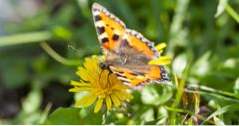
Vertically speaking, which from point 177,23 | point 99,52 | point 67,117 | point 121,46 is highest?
point 177,23

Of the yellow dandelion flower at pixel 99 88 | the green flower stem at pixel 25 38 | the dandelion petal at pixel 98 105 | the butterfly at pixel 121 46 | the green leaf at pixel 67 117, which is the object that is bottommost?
the green leaf at pixel 67 117

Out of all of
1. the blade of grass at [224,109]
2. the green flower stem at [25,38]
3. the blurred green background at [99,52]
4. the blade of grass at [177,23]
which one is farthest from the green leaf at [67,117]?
the green flower stem at [25,38]

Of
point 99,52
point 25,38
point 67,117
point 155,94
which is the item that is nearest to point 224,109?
point 155,94

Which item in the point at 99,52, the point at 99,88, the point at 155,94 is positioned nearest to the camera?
the point at 99,88

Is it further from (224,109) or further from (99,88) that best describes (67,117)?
(224,109)

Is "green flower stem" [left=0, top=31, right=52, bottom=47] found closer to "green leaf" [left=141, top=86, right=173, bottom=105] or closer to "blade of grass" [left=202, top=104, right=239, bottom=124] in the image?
"green leaf" [left=141, top=86, right=173, bottom=105]

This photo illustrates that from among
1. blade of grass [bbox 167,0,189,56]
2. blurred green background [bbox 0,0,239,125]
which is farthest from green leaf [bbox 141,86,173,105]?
blade of grass [bbox 167,0,189,56]

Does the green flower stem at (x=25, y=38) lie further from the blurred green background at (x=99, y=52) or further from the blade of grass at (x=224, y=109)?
the blade of grass at (x=224, y=109)

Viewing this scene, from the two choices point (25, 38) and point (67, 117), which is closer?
point (67, 117)
